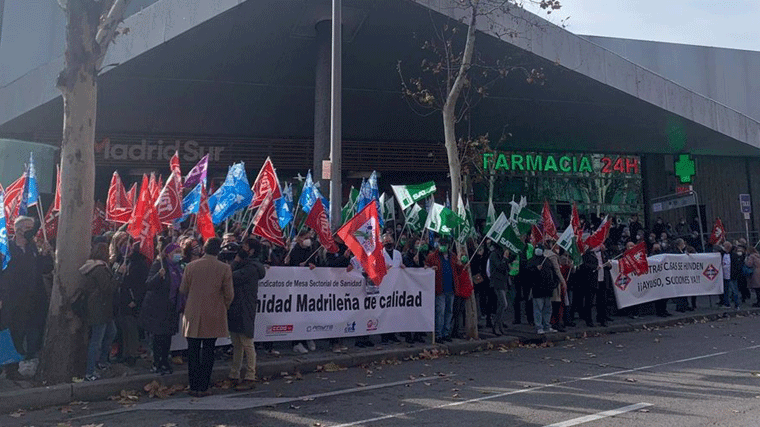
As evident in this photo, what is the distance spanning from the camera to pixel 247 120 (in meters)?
22.2

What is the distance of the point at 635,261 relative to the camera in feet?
51.0

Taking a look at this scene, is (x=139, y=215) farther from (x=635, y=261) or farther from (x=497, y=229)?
(x=635, y=261)

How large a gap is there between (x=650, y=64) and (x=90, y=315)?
91.7 feet

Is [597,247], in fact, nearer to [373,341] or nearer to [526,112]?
[373,341]

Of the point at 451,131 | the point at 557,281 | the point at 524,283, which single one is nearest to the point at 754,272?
the point at 524,283

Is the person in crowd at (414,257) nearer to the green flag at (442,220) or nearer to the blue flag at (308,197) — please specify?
the green flag at (442,220)

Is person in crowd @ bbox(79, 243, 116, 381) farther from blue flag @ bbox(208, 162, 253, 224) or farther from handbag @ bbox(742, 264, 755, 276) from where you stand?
handbag @ bbox(742, 264, 755, 276)

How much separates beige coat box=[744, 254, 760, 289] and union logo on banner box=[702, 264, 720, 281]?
3.89 feet

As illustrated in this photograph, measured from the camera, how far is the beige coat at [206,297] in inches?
311

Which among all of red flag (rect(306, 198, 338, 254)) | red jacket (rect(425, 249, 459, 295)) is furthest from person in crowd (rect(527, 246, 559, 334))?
red flag (rect(306, 198, 338, 254))

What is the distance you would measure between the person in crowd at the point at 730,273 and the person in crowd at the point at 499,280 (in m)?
7.92

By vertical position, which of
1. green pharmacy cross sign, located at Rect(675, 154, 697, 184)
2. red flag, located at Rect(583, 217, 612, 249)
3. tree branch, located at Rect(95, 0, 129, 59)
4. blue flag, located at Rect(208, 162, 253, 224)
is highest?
green pharmacy cross sign, located at Rect(675, 154, 697, 184)

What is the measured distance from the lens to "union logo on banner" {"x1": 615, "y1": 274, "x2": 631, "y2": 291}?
1538 centimetres

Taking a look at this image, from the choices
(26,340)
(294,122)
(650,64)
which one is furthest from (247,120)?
(650,64)
